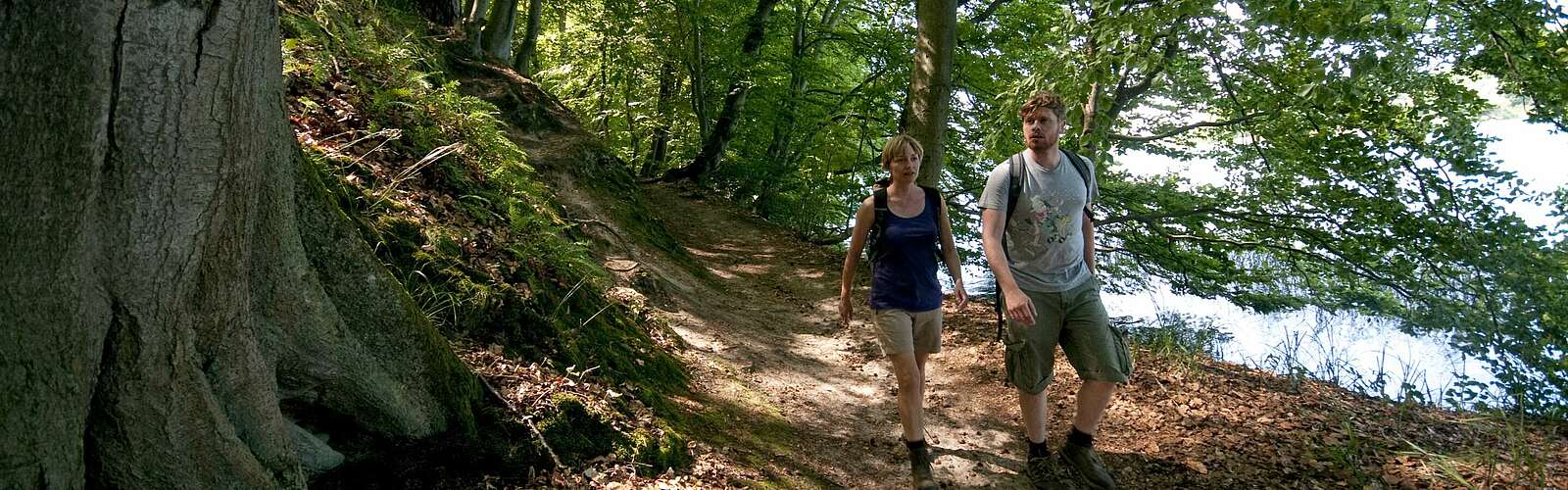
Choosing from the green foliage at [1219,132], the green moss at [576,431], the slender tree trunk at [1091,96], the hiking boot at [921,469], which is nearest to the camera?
the green moss at [576,431]

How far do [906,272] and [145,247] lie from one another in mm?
3212

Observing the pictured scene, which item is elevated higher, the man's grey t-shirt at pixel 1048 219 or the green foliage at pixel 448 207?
the man's grey t-shirt at pixel 1048 219

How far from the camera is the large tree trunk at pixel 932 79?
279 inches

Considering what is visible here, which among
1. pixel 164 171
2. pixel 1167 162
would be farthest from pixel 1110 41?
pixel 1167 162

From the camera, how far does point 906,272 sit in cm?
428

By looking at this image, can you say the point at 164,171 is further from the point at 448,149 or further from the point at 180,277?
the point at 448,149

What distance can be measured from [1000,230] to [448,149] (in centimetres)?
330

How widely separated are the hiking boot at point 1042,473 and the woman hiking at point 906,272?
58 centimetres

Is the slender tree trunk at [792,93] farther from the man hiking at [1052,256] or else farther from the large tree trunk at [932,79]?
the man hiking at [1052,256]

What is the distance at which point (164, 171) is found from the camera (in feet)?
6.31

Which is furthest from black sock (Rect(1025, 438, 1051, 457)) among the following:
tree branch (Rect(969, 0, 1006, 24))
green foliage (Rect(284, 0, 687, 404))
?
tree branch (Rect(969, 0, 1006, 24))

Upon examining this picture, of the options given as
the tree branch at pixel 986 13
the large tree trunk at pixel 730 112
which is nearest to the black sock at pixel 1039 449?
the tree branch at pixel 986 13

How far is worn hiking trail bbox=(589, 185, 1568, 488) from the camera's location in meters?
4.43

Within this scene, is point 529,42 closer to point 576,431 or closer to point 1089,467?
point 576,431
